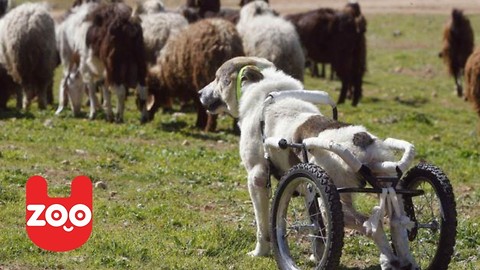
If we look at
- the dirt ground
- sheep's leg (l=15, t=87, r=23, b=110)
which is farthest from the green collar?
the dirt ground

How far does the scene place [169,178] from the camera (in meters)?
9.93

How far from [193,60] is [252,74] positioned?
20.8 feet

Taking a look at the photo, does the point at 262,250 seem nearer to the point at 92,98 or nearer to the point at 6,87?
the point at 92,98

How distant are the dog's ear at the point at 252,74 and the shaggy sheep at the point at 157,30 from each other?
7680mm

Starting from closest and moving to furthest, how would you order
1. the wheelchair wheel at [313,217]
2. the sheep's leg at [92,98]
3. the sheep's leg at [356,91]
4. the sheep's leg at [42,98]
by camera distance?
the wheelchair wheel at [313,217] → the sheep's leg at [92,98] → the sheep's leg at [42,98] → the sheep's leg at [356,91]

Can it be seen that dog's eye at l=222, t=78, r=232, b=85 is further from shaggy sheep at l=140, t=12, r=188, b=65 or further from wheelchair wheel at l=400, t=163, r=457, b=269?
shaggy sheep at l=140, t=12, r=188, b=65

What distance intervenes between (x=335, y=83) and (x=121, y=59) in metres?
9.05

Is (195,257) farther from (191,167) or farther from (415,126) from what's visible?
(415,126)

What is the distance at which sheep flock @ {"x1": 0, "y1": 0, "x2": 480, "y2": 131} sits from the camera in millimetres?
13547

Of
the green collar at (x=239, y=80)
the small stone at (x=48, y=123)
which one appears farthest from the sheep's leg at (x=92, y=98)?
the green collar at (x=239, y=80)

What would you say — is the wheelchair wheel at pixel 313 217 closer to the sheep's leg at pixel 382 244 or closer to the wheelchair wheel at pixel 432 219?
the sheep's leg at pixel 382 244

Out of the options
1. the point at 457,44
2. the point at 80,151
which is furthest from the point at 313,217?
the point at 457,44

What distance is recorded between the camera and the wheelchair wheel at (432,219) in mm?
5859

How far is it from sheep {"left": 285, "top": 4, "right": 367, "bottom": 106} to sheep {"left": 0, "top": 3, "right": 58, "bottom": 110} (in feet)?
17.5
